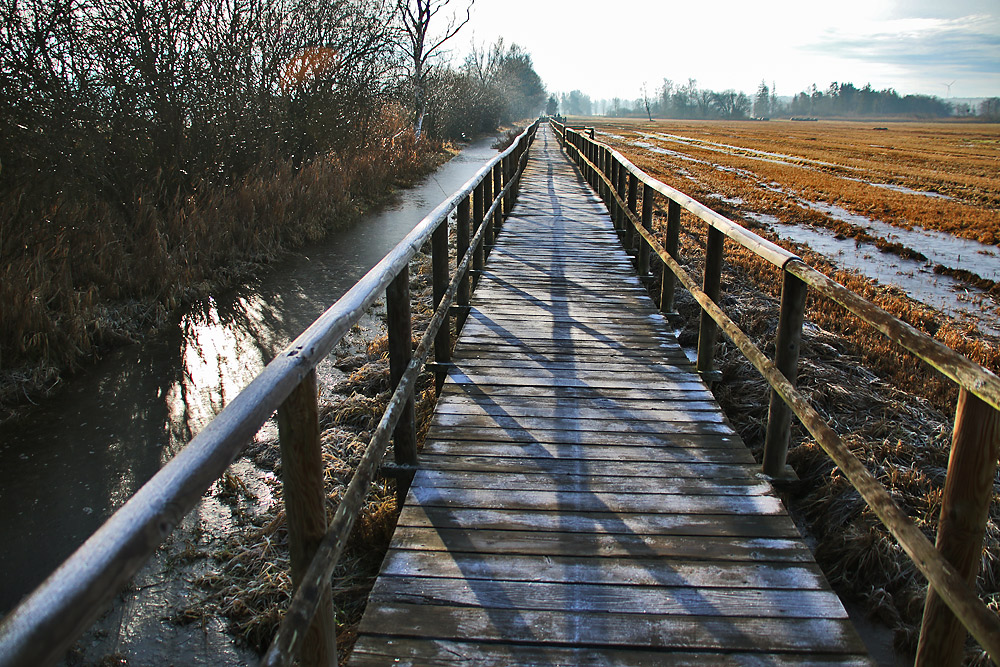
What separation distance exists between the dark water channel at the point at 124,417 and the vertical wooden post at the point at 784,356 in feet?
11.2

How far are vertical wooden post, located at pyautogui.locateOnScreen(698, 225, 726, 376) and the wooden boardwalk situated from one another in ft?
0.39

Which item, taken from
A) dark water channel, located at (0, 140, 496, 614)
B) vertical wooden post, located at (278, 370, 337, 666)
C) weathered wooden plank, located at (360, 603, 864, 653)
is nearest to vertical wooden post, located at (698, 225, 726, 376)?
weathered wooden plank, located at (360, 603, 864, 653)

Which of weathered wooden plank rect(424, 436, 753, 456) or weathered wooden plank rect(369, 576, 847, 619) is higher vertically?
weathered wooden plank rect(424, 436, 753, 456)

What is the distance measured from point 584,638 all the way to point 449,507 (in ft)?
2.96

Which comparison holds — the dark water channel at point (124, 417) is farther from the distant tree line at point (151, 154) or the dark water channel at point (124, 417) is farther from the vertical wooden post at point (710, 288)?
the vertical wooden post at point (710, 288)

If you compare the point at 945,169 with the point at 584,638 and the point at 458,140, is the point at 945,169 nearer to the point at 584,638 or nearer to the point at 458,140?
the point at 458,140

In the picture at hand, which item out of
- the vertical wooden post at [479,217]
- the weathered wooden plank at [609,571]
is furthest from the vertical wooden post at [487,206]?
the weathered wooden plank at [609,571]

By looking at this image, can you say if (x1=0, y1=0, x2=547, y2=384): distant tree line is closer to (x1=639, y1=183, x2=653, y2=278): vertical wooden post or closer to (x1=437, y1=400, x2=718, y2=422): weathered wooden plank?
(x1=437, y1=400, x2=718, y2=422): weathered wooden plank

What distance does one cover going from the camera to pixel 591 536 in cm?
267

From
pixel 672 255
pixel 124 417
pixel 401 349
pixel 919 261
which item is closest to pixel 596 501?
pixel 401 349

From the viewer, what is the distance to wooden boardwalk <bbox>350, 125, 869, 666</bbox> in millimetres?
2129

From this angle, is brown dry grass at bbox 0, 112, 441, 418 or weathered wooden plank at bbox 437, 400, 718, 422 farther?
brown dry grass at bbox 0, 112, 441, 418

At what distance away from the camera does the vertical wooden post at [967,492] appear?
151 centimetres

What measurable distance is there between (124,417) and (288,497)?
13.1ft
